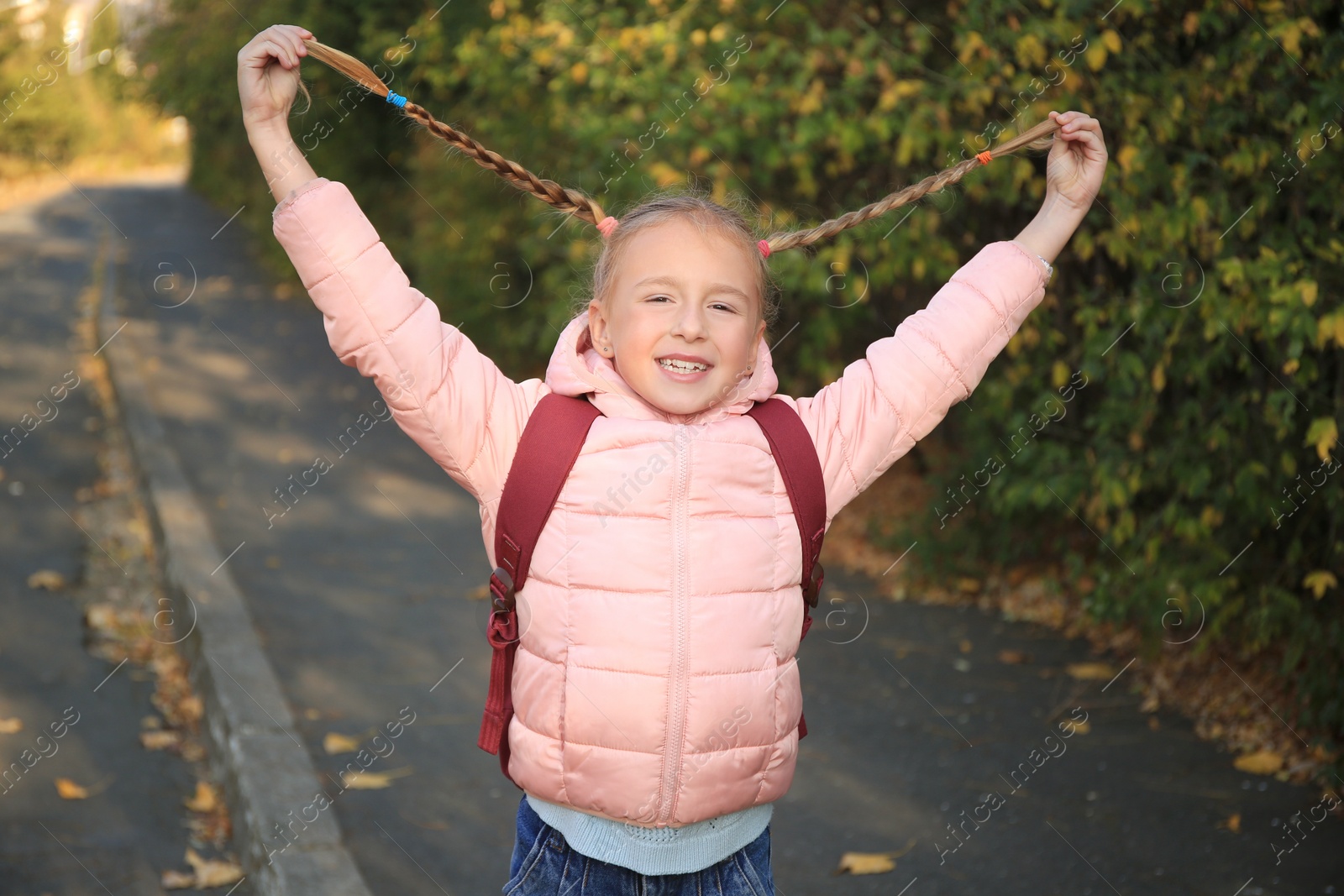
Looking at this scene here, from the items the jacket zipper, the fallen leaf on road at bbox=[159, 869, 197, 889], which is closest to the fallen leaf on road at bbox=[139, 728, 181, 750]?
the fallen leaf on road at bbox=[159, 869, 197, 889]

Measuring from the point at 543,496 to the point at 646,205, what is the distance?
1.85ft

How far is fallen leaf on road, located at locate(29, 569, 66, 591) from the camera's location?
567cm

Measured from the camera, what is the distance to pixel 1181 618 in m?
4.67

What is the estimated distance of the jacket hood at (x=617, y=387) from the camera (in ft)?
6.71

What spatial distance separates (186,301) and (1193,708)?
13.2 m

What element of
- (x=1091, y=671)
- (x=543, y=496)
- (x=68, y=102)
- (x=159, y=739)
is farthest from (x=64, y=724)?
(x=68, y=102)

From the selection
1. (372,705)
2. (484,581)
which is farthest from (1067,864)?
(484,581)

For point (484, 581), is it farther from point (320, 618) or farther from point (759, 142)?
point (759, 142)

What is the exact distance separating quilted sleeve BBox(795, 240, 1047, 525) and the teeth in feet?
0.83

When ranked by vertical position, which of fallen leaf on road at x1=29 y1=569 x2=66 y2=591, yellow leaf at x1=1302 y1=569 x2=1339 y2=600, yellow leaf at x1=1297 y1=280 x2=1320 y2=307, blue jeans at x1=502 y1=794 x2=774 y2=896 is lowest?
blue jeans at x1=502 y1=794 x2=774 y2=896

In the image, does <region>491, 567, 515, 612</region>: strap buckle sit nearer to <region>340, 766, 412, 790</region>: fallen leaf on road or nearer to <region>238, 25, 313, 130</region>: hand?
<region>238, 25, 313, 130</region>: hand

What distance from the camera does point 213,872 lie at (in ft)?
11.6

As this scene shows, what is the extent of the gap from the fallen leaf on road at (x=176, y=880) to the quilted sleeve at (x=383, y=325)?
211 centimetres

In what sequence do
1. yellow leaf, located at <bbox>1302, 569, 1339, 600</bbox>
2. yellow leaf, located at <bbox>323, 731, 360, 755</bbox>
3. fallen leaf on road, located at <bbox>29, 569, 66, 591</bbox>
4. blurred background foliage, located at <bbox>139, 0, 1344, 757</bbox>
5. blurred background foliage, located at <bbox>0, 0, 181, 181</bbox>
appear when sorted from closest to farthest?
yellow leaf, located at <bbox>1302, 569, 1339, 600</bbox> → blurred background foliage, located at <bbox>139, 0, 1344, 757</bbox> → yellow leaf, located at <bbox>323, 731, 360, 755</bbox> → fallen leaf on road, located at <bbox>29, 569, 66, 591</bbox> → blurred background foliage, located at <bbox>0, 0, 181, 181</bbox>
